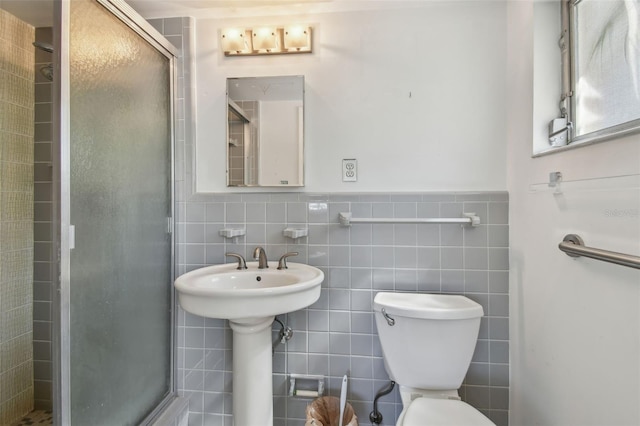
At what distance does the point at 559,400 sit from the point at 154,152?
6.21ft

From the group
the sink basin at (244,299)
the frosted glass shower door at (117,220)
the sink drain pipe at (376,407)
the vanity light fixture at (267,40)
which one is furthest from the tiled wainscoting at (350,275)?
the vanity light fixture at (267,40)

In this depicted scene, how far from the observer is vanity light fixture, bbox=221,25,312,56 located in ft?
4.27

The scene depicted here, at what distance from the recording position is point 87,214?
3.01 ft

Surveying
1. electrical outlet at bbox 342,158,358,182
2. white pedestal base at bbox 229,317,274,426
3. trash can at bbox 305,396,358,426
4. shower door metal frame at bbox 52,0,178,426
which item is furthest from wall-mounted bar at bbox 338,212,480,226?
shower door metal frame at bbox 52,0,178,426

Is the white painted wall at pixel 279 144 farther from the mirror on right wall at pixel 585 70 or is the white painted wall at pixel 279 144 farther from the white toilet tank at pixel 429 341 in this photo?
the mirror on right wall at pixel 585 70

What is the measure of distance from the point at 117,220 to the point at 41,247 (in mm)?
832

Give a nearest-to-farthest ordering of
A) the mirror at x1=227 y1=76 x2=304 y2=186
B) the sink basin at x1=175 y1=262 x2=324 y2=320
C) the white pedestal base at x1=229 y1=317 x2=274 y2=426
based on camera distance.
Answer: the sink basin at x1=175 y1=262 x2=324 y2=320
the white pedestal base at x1=229 y1=317 x2=274 y2=426
the mirror at x1=227 y1=76 x2=304 y2=186

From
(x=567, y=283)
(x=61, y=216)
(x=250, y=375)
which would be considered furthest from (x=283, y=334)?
(x=567, y=283)

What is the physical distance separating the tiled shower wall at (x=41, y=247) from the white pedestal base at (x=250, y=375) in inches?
Result: 46.2

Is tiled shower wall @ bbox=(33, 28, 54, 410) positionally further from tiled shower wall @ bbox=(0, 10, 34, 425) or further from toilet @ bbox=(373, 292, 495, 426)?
toilet @ bbox=(373, 292, 495, 426)

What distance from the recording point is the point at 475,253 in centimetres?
126

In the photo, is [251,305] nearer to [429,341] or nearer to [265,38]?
[429,341]

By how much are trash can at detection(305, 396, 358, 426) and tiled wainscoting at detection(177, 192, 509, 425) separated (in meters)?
0.06

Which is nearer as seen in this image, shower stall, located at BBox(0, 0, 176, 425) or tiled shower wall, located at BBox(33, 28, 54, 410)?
shower stall, located at BBox(0, 0, 176, 425)
